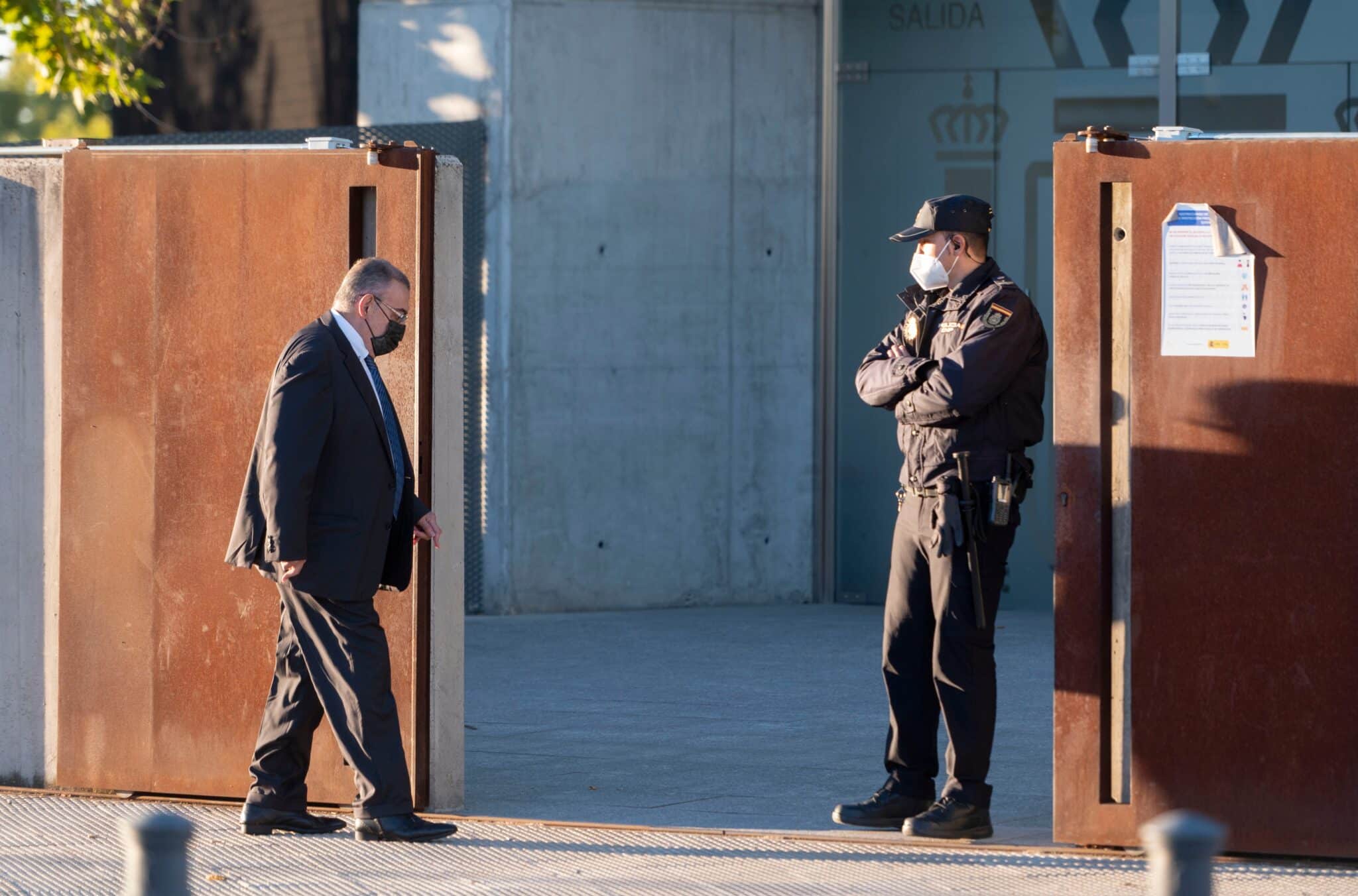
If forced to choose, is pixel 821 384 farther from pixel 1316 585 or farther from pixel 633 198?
pixel 1316 585

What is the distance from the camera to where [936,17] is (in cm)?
1256

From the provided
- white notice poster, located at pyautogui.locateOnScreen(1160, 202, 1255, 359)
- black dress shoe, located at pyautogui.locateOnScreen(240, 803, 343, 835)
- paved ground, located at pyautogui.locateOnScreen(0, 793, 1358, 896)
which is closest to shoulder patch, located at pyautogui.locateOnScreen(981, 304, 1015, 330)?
white notice poster, located at pyautogui.locateOnScreen(1160, 202, 1255, 359)

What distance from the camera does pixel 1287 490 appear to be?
6.01 meters

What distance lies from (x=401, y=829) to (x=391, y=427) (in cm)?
127

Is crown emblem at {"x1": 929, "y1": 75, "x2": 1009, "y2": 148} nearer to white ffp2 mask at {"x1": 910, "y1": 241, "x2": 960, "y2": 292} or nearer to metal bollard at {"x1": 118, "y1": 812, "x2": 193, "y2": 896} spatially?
white ffp2 mask at {"x1": 910, "y1": 241, "x2": 960, "y2": 292}

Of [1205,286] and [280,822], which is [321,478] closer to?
[280,822]

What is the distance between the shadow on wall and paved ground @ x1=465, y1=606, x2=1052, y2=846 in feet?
2.04

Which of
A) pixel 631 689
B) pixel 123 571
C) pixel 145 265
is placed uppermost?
pixel 145 265

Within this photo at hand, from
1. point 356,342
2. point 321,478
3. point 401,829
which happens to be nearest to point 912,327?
point 356,342

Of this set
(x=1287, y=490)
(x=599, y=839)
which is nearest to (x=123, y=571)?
(x=599, y=839)

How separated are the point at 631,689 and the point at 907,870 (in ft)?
13.1

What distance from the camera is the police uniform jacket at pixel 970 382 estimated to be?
620 centimetres

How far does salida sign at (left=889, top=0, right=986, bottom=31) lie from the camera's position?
1249 centimetres

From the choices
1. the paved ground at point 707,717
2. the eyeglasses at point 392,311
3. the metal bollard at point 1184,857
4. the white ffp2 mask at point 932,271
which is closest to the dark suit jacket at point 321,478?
the eyeglasses at point 392,311
